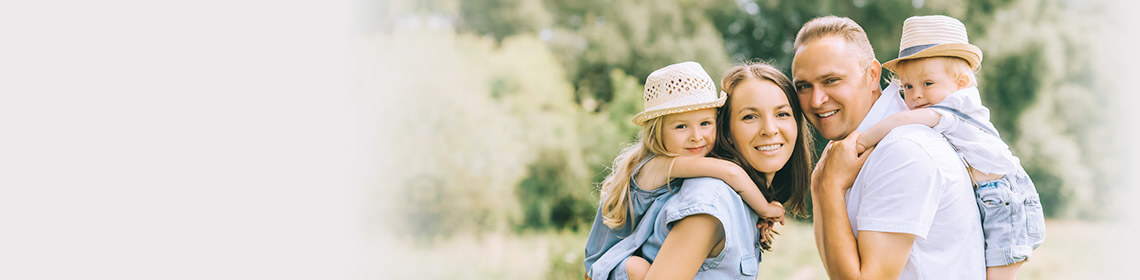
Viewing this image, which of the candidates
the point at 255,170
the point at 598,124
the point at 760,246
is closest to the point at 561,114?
the point at 598,124

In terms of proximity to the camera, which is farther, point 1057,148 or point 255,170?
point 1057,148

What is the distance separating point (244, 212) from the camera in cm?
1310

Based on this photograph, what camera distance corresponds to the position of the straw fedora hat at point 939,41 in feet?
8.68

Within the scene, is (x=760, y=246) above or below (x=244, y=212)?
above

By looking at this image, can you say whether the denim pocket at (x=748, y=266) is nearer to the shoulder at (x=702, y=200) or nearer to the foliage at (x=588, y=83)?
the shoulder at (x=702, y=200)

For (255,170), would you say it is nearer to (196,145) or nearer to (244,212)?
(244,212)

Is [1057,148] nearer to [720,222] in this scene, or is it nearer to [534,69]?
[534,69]

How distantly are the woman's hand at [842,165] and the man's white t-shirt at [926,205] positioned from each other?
0.08 metres

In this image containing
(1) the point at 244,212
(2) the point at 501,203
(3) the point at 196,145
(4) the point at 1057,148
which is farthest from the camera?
(4) the point at 1057,148

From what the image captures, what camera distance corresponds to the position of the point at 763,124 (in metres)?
2.62

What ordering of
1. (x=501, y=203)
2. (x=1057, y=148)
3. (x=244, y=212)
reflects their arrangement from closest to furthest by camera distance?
(x=244, y=212) → (x=501, y=203) → (x=1057, y=148)

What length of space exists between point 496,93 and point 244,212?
4.58 m

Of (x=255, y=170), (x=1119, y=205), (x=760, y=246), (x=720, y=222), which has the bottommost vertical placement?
(x=1119, y=205)

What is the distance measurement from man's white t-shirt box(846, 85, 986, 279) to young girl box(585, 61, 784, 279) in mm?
355
